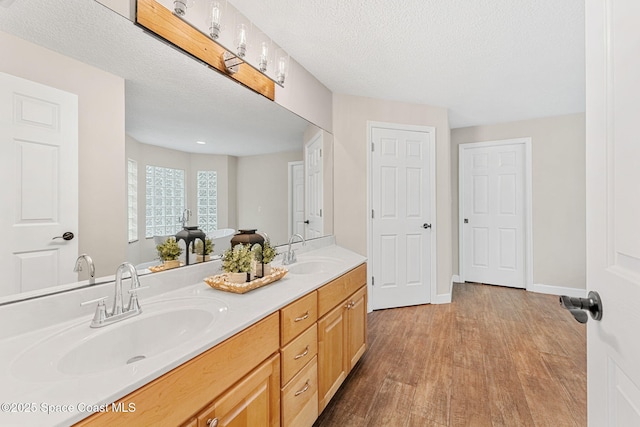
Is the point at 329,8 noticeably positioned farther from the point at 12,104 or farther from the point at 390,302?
the point at 390,302

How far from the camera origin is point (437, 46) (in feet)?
7.05

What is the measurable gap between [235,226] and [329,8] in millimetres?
→ 1465

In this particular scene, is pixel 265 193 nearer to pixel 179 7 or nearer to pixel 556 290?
pixel 179 7

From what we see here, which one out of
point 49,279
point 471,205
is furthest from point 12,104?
point 471,205

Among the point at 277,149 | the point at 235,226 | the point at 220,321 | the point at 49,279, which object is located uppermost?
the point at 277,149

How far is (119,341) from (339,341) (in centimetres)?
115

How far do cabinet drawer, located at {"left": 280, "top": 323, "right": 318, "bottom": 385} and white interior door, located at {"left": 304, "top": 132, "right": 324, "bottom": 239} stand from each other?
1.15 m

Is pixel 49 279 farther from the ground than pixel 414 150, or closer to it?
closer to it

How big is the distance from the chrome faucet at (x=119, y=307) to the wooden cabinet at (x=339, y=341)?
852 mm

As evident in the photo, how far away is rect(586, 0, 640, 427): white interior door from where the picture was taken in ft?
1.64

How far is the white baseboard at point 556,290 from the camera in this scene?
11.9 ft

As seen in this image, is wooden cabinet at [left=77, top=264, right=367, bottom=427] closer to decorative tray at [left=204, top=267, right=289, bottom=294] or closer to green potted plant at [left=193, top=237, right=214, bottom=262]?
decorative tray at [left=204, top=267, right=289, bottom=294]

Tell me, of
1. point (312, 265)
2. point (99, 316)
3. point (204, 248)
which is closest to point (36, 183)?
point (99, 316)

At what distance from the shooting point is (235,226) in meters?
1.82
